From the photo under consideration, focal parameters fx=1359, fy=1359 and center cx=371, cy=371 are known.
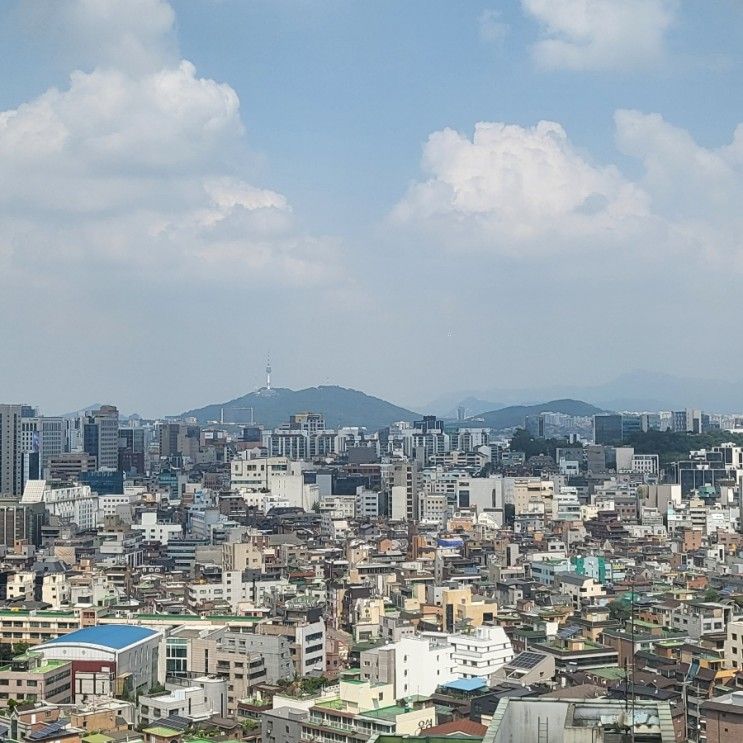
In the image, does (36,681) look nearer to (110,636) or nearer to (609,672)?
(110,636)

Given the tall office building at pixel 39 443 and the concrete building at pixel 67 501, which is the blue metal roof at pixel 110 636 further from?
the tall office building at pixel 39 443

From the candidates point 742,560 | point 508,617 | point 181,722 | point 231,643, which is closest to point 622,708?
point 181,722

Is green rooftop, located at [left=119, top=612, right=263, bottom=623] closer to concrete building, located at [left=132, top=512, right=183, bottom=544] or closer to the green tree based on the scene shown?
the green tree

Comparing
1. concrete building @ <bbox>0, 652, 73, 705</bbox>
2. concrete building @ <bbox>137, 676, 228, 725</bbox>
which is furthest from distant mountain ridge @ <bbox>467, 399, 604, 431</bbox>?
concrete building @ <bbox>137, 676, 228, 725</bbox>

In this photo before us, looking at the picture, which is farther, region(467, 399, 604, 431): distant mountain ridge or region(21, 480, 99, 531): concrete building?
region(467, 399, 604, 431): distant mountain ridge

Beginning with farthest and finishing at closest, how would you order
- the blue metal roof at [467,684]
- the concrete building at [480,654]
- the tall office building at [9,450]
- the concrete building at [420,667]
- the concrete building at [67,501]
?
the tall office building at [9,450] → the concrete building at [67,501] → the concrete building at [480,654] → the concrete building at [420,667] → the blue metal roof at [467,684]

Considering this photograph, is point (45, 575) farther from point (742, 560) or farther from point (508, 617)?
point (742, 560)

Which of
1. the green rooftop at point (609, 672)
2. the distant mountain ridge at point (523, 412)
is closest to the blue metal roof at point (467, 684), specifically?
the green rooftop at point (609, 672)
